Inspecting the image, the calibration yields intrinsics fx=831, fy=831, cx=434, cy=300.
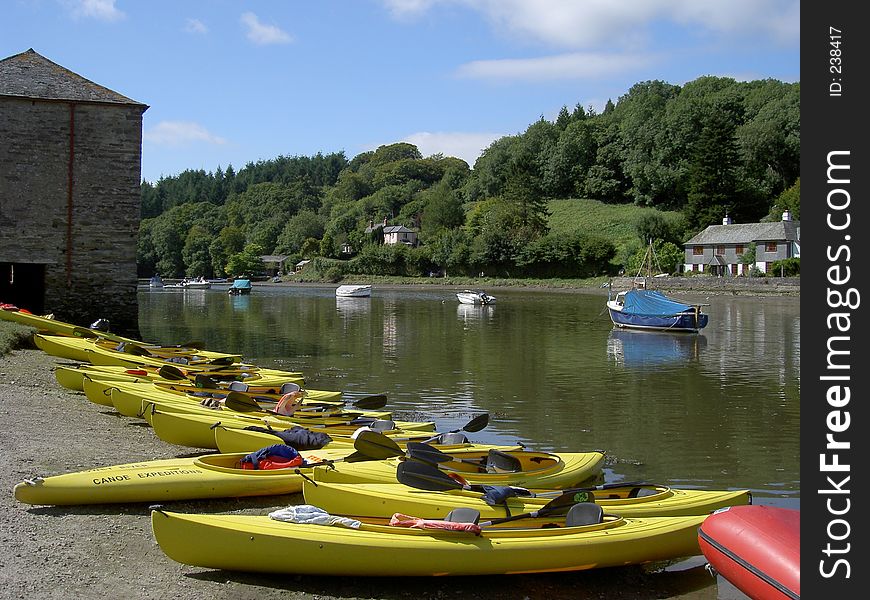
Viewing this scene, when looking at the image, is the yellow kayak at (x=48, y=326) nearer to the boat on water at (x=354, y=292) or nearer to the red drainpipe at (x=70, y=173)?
the red drainpipe at (x=70, y=173)

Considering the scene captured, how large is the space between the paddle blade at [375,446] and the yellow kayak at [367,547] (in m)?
2.10

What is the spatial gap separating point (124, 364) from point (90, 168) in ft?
30.9

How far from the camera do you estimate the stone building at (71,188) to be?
71.4ft

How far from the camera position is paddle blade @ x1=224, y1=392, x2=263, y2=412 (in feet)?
37.2

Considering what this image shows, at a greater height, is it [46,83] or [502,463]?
[46,83]

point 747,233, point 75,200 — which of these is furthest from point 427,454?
point 747,233

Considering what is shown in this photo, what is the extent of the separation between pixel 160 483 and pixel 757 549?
5160 mm

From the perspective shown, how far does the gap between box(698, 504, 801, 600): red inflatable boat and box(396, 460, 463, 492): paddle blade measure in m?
2.28

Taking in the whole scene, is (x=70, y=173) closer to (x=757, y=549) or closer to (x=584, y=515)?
(x=584, y=515)

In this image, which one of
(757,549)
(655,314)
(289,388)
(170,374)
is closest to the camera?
(757,549)

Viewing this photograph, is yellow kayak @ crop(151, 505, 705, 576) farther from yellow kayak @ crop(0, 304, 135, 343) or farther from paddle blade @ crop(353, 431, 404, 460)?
yellow kayak @ crop(0, 304, 135, 343)

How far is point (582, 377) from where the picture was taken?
19438 mm
